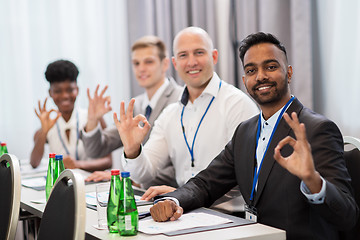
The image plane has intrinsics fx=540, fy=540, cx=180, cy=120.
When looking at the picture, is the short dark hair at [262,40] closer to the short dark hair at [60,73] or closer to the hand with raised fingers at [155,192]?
the hand with raised fingers at [155,192]

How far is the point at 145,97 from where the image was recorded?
4.04 metres

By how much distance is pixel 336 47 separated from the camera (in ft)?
12.1

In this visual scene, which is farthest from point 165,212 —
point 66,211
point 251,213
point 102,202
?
point 66,211

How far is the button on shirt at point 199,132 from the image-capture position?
297cm

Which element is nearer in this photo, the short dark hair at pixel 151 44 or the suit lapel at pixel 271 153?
the suit lapel at pixel 271 153

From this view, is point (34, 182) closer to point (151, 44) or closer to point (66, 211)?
point (151, 44)

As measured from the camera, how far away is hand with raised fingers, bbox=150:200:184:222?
1.99 m

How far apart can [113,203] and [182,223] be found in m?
0.28

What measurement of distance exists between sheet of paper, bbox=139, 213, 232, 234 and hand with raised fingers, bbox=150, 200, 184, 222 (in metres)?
0.02

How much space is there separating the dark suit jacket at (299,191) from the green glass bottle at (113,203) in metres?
0.39

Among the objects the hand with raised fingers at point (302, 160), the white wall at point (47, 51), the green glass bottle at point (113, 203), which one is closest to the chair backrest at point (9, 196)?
the green glass bottle at point (113, 203)

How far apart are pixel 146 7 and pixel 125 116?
286cm

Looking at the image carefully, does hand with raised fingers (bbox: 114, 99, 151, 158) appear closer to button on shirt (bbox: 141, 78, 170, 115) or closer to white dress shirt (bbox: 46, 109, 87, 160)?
button on shirt (bbox: 141, 78, 170, 115)

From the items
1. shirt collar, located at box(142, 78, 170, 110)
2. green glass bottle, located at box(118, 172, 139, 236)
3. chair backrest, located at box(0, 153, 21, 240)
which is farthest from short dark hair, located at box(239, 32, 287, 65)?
shirt collar, located at box(142, 78, 170, 110)
